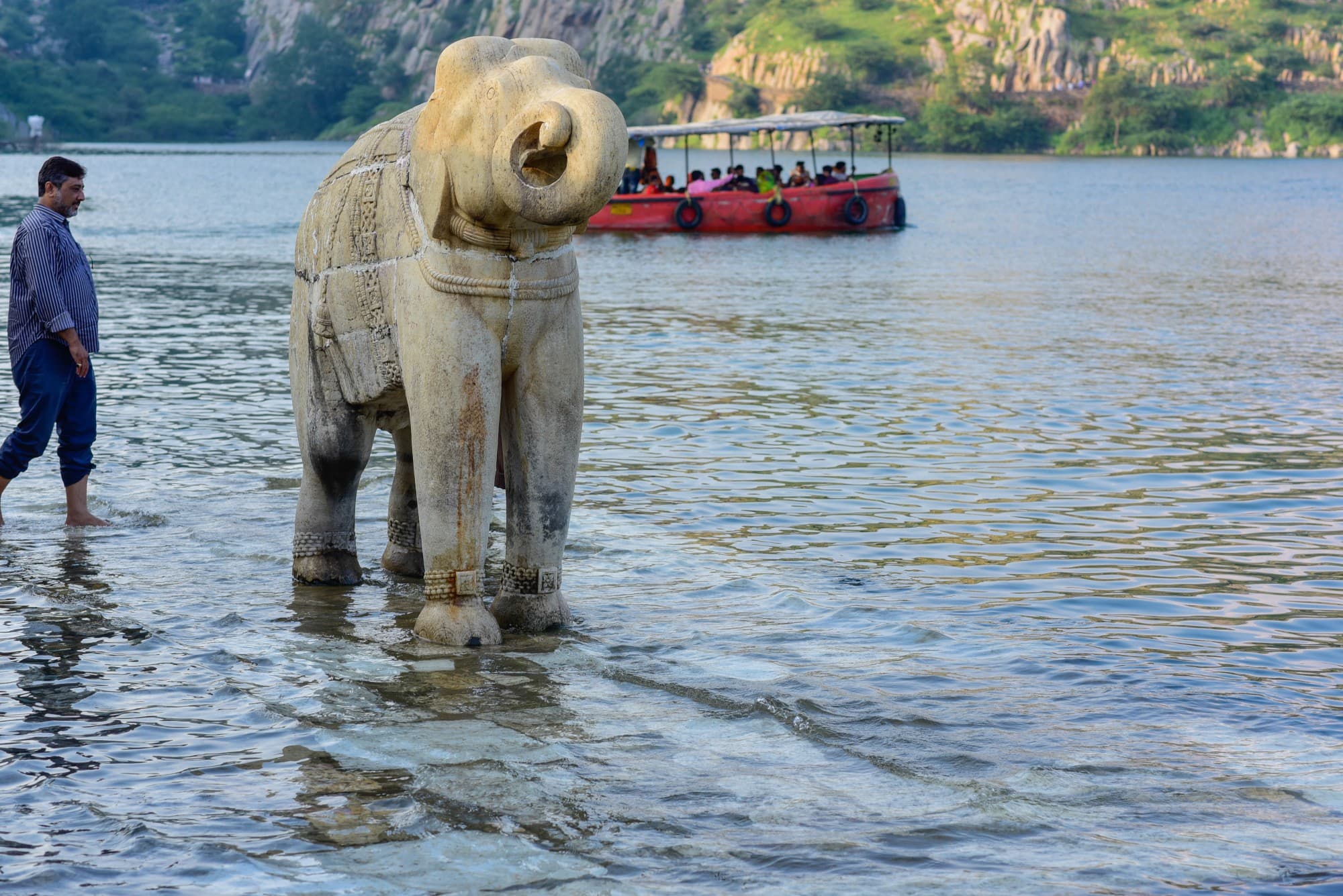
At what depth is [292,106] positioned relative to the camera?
19725cm

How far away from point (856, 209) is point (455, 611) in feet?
115

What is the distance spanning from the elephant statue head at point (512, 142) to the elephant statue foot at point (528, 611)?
1.56m

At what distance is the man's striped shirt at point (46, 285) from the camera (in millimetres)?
8359

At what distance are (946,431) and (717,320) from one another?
350 inches

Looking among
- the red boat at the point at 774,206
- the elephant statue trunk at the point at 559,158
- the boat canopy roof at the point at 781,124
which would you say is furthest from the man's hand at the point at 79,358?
the red boat at the point at 774,206

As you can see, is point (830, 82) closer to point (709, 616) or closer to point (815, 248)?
point (815, 248)

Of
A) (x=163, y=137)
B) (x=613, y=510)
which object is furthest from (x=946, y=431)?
(x=163, y=137)

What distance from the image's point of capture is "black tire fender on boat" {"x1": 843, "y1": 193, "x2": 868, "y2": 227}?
132 feet

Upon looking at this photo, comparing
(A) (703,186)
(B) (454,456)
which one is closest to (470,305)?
(B) (454,456)

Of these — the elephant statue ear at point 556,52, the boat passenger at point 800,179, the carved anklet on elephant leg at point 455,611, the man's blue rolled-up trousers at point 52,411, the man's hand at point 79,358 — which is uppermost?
the elephant statue ear at point 556,52

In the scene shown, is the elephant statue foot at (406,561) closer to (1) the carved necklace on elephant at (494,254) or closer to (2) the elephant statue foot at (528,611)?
(2) the elephant statue foot at (528,611)

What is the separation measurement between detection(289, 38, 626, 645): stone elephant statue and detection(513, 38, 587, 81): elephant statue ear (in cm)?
1

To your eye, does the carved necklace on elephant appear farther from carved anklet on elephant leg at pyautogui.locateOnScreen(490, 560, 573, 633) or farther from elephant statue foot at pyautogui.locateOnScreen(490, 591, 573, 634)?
elephant statue foot at pyautogui.locateOnScreen(490, 591, 573, 634)

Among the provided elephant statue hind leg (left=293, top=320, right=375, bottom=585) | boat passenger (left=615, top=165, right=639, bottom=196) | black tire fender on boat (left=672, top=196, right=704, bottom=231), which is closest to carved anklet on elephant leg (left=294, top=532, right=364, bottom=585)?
elephant statue hind leg (left=293, top=320, right=375, bottom=585)
